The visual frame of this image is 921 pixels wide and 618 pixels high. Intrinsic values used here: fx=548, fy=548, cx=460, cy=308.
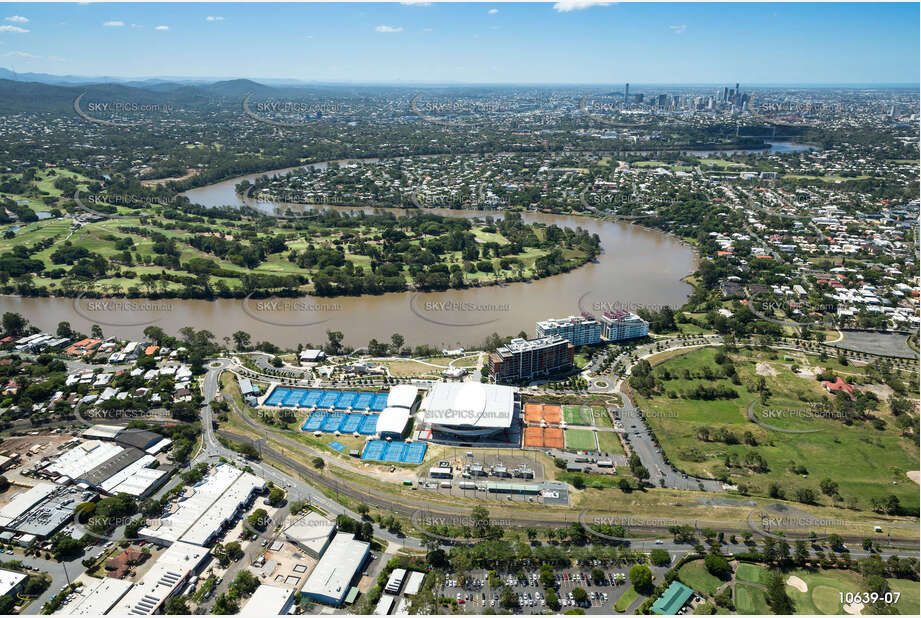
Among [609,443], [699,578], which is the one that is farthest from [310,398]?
[699,578]

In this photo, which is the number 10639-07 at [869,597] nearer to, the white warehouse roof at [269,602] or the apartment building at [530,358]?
the apartment building at [530,358]

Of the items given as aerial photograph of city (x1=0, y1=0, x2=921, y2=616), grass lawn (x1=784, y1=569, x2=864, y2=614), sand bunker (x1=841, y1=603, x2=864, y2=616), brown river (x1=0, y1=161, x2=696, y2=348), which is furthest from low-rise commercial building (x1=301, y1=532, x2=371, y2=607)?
brown river (x1=0, y1=161, x2=696, y2=348)

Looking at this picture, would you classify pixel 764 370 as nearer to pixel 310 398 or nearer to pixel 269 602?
pixel 310 398

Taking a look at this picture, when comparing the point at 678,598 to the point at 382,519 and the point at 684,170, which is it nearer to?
the point at 382,519

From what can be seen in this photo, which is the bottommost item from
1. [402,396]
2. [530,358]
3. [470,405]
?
[402,396]

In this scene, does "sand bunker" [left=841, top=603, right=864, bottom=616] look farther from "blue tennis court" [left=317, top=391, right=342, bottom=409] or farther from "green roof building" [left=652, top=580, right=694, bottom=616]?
"blue tennis court" [left=317, top=391, right=342, bottom=409]

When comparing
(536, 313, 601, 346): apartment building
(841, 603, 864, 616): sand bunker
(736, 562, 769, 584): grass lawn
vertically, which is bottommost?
(841, 603, 864, 616): sand bunker

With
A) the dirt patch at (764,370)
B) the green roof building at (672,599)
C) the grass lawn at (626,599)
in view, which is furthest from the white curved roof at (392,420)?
the dirt patch at (764,370)
